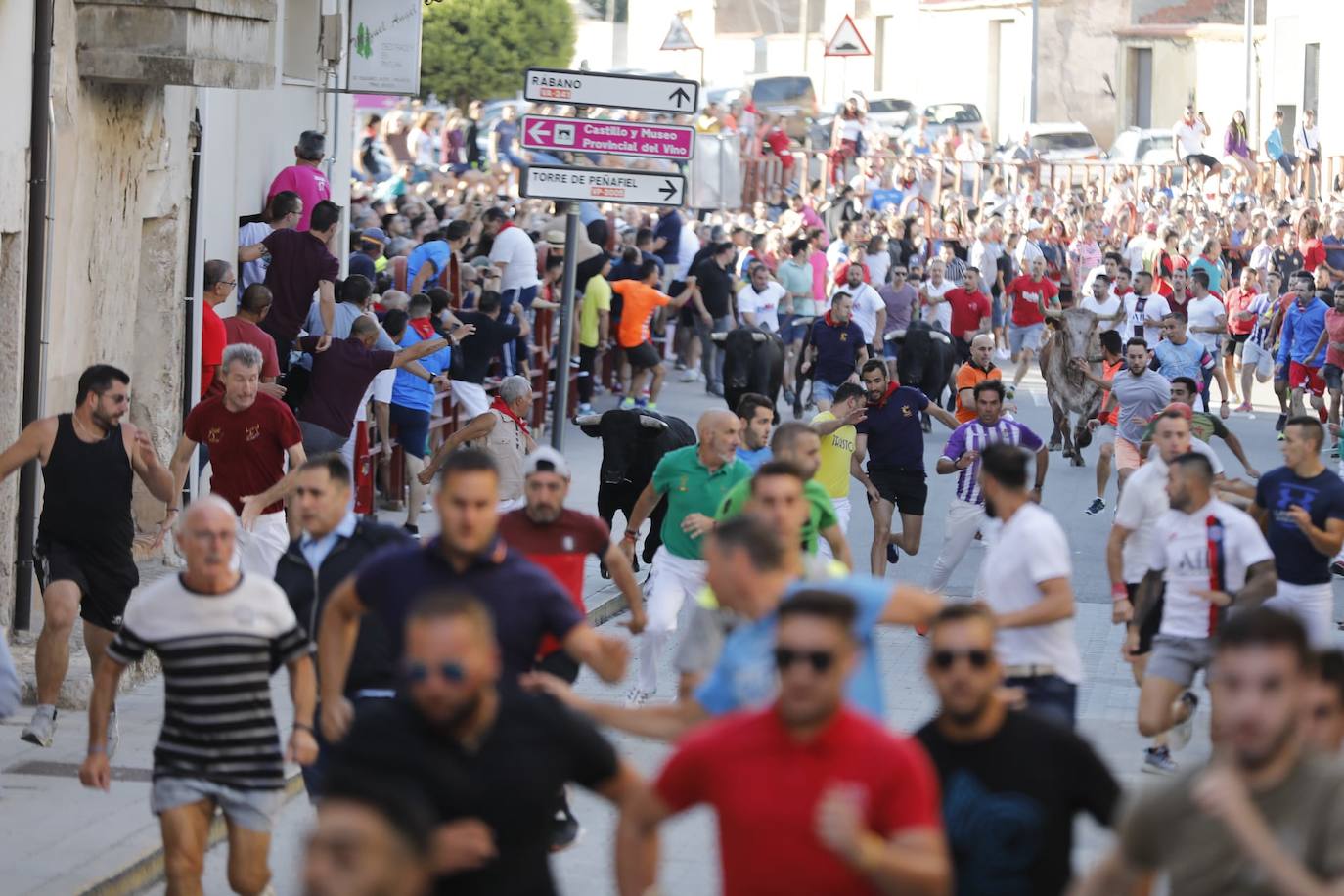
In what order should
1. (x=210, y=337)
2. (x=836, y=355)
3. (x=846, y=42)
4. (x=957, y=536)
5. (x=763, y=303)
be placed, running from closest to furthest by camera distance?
(x=957, y=536)
(x=210, y=337)
(x=836, y=355)
(x=763, y=303)
(x=846, y=42)

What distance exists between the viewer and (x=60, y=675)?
10617 millimetres

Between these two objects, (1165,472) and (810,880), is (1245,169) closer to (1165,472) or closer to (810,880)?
(1165,472)

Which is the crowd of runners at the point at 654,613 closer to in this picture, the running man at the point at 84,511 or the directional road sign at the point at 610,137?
the running man at the point at 84,511

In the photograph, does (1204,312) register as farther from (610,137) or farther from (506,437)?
(610,137)

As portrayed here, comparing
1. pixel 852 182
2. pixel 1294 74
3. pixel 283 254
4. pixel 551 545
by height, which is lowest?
Result: pixel 551 545

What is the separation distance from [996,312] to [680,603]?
23.5 meters

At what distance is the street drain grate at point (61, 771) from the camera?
10.2m

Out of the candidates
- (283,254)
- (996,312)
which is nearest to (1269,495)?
(283,254)

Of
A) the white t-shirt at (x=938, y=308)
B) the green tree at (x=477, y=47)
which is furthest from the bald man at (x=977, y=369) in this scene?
the green tree at (x=477, y=47)

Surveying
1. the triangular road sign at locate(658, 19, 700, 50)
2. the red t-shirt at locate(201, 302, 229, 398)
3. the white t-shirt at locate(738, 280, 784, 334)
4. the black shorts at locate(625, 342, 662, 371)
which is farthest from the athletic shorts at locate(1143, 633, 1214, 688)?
the triangular road sign at locate(658, 19, 700, 50)

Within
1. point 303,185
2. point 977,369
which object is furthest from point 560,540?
point 977,369

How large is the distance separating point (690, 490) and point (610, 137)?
3842mm

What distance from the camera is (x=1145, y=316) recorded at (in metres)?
25.3

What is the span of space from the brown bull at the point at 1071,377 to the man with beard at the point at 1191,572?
12635 mm
